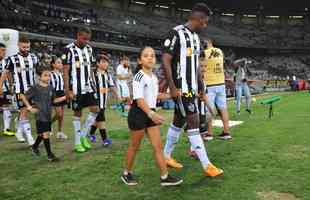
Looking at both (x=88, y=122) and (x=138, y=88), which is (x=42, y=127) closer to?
(x=88, y=122)

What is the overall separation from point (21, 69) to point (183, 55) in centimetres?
451

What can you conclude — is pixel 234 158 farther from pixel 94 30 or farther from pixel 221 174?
pixel 94 30

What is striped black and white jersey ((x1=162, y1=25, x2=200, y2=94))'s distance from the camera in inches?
225

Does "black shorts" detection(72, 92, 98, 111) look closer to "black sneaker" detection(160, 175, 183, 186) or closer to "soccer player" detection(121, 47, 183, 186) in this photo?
"soccer player" detection(121, 47, 183, 186)

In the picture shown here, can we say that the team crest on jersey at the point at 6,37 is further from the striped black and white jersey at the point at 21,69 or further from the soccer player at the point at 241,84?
the soccer player at the point at 241,84

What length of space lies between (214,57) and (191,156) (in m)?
2.62

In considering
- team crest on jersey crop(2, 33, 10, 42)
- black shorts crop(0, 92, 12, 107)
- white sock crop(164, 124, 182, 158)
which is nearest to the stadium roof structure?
team crest on jersey crop(2, 33, 10, 42)

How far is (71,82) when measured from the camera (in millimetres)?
7801

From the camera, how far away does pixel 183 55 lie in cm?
579

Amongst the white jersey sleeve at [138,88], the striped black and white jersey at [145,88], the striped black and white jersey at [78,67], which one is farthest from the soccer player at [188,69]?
the striped black and white jersey at [78,67]

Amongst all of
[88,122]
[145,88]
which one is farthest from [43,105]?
[145,88]

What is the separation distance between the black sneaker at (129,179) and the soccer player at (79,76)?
248 cm

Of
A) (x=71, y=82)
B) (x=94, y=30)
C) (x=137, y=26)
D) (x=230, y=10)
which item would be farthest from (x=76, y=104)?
(x=230, y=10)

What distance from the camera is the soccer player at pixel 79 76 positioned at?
7.71 meters
